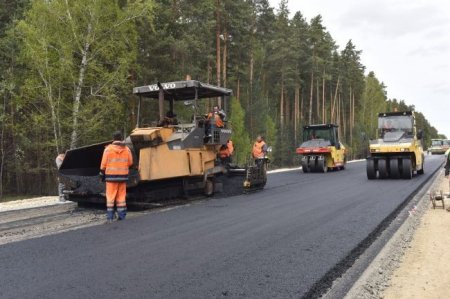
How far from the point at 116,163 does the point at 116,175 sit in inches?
8.5

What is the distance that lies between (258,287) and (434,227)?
4659mm

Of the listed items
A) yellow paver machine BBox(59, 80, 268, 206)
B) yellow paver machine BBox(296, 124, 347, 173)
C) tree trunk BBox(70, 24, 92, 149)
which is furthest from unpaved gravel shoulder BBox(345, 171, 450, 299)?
yellow paver machine BBox(296, 124, 347, 173)

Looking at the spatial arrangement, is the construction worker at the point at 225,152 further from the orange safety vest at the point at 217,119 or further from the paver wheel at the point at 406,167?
the paver wheel at the point at 406,167

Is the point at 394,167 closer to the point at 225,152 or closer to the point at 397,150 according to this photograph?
the point at 397,150

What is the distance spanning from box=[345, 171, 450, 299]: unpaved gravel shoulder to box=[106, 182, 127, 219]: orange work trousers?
14.6 ft

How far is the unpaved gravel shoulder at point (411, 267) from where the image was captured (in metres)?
4.21

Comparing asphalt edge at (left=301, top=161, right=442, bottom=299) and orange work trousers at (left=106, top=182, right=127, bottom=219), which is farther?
orange work trousers at (left=106, top=182, right=127, bottom=219)

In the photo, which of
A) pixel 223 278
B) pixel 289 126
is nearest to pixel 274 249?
pixel 223 278

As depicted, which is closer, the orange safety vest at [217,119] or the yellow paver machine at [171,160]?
the yellow paver machine at [171,160]

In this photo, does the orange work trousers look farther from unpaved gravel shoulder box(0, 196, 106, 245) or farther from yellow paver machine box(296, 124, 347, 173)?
yellow paver machine box(296, 124, 347, 173)

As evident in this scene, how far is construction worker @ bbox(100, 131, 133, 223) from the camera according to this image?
7.81 m

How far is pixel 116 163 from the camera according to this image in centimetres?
788

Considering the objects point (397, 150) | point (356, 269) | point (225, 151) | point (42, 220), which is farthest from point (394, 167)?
point (42, 220)

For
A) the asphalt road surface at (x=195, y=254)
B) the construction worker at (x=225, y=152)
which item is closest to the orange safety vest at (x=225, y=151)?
the construction worker at (x=225, y=152)
